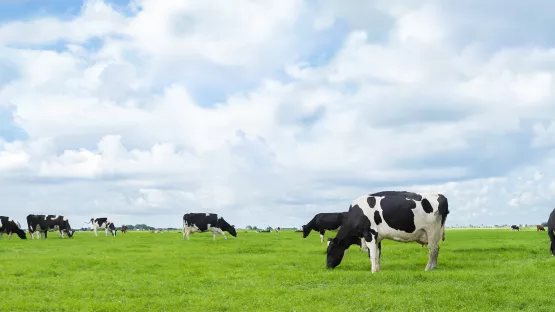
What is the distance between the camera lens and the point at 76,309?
49.0ft

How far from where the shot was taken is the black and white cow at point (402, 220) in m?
21.4

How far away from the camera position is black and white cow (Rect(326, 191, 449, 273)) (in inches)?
843

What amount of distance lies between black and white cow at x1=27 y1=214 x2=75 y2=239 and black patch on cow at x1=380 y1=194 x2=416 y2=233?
44.8 meters

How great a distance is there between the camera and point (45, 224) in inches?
2215

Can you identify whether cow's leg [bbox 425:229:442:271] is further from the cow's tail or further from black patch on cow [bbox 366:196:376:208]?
black patch on cow [bbox 366:196:376:208]

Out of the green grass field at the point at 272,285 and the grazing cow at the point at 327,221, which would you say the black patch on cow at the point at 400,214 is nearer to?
the green grass field at the point at 272,285

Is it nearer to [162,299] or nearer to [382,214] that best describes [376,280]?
[382,214]

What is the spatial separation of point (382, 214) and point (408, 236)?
A: 4.39 ft

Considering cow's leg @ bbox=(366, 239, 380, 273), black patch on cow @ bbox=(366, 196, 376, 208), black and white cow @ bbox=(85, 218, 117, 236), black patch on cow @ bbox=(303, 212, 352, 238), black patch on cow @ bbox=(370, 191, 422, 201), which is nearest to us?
cow's leg @ bbox=(366, 239, 380, 273)

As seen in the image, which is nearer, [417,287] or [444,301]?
[444,301]

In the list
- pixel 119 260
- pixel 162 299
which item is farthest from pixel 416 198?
pixel 119 260

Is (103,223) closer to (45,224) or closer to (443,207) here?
(45,224)

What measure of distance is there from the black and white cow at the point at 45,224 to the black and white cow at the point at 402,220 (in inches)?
1731

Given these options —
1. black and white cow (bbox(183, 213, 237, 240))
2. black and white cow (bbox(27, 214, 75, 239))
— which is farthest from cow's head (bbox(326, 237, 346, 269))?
black and white cow (bbox(27, 214, 75, 239))
